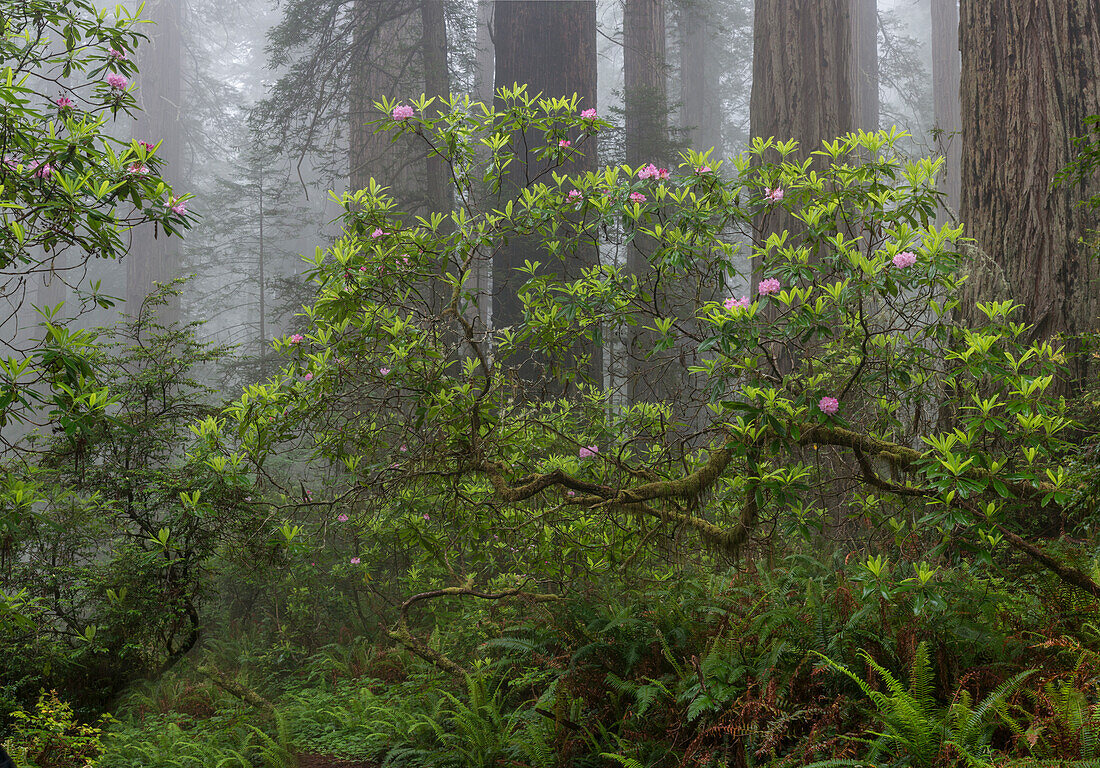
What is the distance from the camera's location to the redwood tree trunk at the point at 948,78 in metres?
17.1

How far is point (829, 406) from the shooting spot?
3.07 m

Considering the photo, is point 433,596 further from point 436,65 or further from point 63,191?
point 436,65

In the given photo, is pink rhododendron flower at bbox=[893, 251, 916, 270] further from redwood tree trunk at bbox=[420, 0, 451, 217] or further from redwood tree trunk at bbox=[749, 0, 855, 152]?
redwood tree trunk at bbox=[420, 0, 451, 217]

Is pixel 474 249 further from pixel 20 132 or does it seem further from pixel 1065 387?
pixel 1065 387

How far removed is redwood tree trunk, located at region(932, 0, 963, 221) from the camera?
673 inches

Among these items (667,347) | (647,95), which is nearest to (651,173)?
(667,347)

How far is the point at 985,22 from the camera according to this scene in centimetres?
470

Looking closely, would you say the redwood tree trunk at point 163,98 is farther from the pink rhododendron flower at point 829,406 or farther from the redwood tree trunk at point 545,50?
the pink rhododendron flower at point 829,406

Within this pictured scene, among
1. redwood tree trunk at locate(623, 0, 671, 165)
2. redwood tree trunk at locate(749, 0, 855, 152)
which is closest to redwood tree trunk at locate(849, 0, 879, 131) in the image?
redwood tree trunk at locate(623, 0, 671, 165)

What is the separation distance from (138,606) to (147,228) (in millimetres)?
15670

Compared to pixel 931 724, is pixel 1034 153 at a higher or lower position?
higher

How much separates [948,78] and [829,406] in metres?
18.5

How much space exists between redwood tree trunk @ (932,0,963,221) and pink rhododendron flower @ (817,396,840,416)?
16237 mm

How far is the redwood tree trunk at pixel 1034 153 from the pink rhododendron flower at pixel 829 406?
6.75 ft
